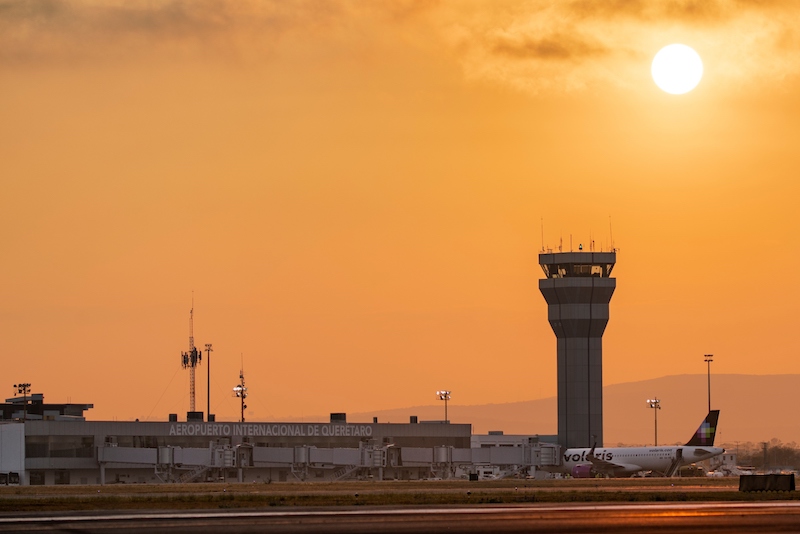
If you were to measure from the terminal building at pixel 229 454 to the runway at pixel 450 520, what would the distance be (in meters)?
83.3

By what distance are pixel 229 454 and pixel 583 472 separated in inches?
1725

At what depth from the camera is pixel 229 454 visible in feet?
537

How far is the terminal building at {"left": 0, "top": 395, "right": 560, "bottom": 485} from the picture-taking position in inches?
6432

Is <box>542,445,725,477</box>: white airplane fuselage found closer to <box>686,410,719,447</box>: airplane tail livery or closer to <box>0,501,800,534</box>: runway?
<box>686,410,719,447</box>: airplane tail livery

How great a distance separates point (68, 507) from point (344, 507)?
18213mm

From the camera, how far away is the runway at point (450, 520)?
222 feet

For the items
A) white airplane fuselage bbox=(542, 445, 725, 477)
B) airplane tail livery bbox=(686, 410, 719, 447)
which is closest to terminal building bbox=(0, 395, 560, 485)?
white airplane fuselage bbox=(542, 445, 725, 477)

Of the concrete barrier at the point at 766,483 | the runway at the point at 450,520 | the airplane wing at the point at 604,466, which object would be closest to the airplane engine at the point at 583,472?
the airplane wing at the point at 604,466

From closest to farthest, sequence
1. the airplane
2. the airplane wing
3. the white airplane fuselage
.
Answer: the white airplane fuselage → the airplane → the airplane wing

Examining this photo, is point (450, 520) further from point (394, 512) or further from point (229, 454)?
point (229, 454)

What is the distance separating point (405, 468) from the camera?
172 m

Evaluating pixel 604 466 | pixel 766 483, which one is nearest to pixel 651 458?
pixel 604 466

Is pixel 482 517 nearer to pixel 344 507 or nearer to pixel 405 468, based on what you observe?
pixel 344 507

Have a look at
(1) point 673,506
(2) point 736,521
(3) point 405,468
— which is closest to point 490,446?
(3) point 405,468
